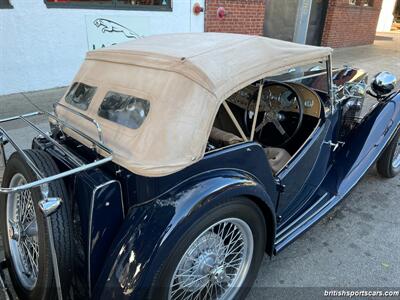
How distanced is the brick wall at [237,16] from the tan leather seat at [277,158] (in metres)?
5.64

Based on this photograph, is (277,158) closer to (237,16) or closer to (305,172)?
(305,172)

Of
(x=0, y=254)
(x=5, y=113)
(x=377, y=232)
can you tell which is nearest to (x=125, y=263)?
(x=0, y=254)

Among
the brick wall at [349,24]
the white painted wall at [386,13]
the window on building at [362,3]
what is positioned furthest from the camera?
the white painted wall at [386,13]

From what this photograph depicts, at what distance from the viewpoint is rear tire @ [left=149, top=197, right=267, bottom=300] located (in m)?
1.68

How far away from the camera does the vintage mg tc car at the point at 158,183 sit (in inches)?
64.5

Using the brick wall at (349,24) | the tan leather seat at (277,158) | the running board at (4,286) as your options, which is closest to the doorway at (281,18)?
the brick wall at (349,24)

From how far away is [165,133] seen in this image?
171 cm

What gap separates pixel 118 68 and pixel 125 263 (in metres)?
1.22

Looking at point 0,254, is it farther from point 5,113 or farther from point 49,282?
point 5,113

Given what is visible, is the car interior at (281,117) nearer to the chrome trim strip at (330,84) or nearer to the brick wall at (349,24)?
the chrome trim strip at (330,84)

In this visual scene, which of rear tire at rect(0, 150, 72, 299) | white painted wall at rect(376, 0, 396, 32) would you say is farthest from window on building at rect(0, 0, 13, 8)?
white painted wall at rect(376, 0, 396, 32)

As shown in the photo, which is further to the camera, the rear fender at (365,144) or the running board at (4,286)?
the rear fender at (365,144)

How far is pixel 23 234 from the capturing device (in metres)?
2.04

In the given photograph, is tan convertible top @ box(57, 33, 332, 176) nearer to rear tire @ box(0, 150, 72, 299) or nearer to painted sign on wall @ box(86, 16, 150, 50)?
rear tire @ box(0, 150, 72, 299)
